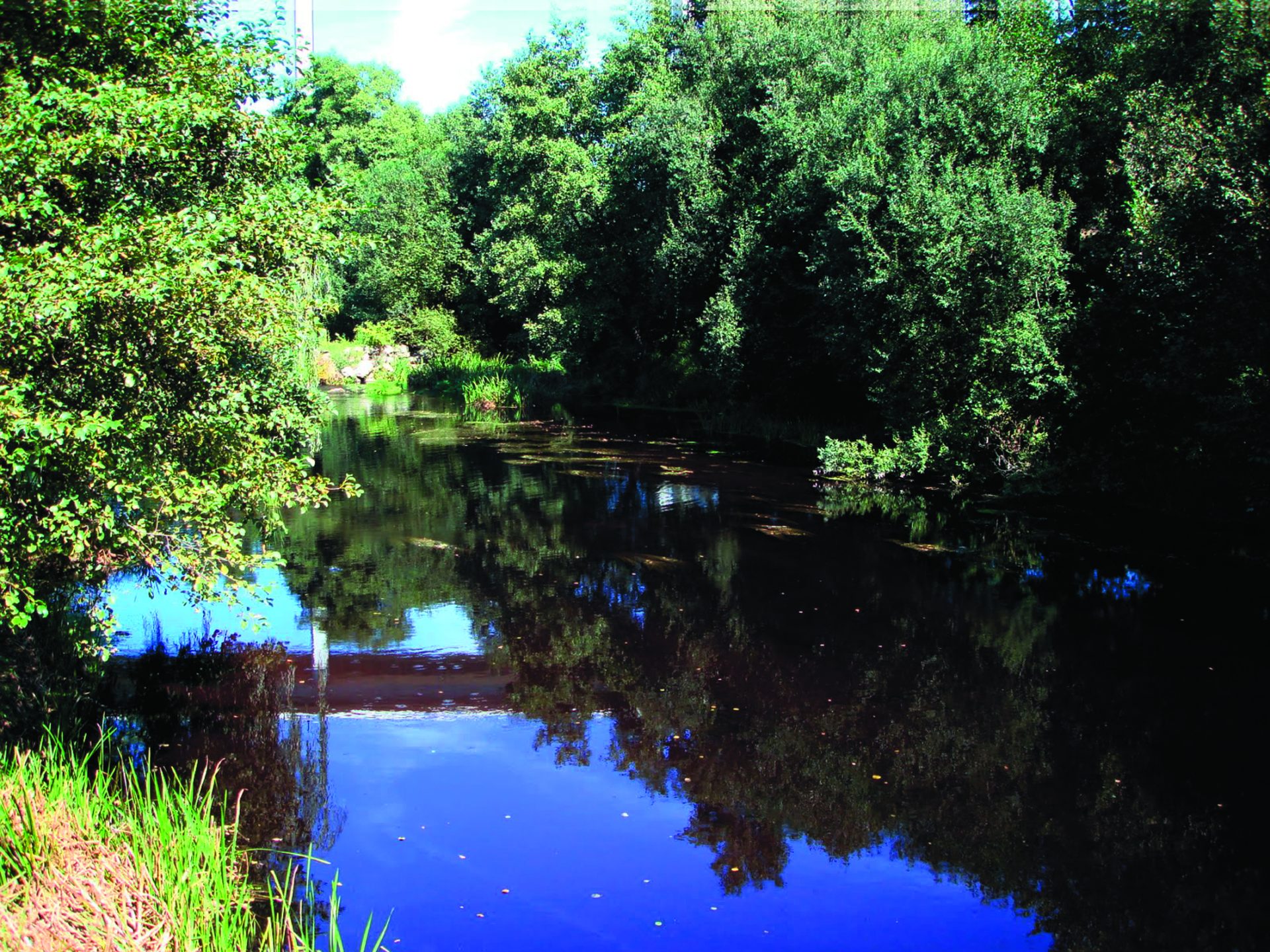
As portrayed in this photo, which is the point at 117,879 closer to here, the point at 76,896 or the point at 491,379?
the point at 76,896

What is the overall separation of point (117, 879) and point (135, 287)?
346 cm

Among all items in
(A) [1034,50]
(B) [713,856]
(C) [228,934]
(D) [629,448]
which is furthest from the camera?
(D) [629,448]

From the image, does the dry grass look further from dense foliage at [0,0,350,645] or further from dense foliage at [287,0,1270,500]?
dense foliage at [287,0,1270,500]

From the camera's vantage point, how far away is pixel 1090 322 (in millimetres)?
19734

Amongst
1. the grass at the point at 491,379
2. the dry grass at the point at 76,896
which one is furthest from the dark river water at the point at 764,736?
the grass at the point at 491,379

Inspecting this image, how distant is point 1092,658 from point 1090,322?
946 centimetres

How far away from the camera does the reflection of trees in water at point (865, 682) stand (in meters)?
Answer: 8.07

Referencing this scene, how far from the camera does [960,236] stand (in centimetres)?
2050

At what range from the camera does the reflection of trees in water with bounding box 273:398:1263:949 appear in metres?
8.07

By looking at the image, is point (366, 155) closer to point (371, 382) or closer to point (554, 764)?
point (371, 382)

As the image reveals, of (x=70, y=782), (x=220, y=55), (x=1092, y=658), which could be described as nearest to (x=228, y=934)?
(x=70, y=782)

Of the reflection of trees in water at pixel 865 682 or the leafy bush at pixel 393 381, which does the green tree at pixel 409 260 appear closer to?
the leafy bush at pixel 393 381

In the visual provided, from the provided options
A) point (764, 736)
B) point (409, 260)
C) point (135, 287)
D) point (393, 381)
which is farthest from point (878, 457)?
point (409, 260)

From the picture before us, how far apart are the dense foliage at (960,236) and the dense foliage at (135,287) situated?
4.43 ft
